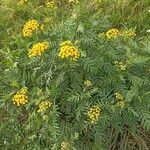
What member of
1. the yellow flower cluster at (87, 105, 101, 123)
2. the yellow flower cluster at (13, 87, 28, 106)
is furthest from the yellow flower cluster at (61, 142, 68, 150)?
the yellow flower cluster at (13, 87, 28, 106)

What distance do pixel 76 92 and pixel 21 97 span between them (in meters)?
0.49

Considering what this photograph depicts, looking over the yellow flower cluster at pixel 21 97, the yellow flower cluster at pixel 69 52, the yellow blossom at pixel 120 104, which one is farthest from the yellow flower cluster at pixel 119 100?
the yellow flower cluster at pixel 21 97

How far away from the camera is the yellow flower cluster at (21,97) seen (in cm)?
405

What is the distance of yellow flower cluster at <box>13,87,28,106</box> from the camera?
405 centimetres

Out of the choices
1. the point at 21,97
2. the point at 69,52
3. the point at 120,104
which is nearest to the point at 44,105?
the point at 21,97

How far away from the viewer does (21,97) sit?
4074 mm

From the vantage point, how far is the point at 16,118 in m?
4.42

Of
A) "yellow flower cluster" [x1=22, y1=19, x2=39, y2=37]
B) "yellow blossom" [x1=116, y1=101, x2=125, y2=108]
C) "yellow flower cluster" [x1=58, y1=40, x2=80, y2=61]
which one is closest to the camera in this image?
"yellow flower cluster" [x1=58, y1=40, x2=80, y2=61]

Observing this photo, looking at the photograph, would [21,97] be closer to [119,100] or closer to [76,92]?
[76,92]

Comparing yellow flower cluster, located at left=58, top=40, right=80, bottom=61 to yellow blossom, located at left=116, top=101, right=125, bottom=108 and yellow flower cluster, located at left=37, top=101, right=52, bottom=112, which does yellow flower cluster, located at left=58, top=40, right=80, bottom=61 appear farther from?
yellow blossom, located at left=116, top=101, right=125, bottom=108

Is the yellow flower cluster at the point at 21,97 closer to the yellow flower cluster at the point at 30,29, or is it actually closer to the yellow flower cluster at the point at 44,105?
the yellow flower cluster at the point at 44,105

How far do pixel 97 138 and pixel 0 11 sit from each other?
9.20 feet

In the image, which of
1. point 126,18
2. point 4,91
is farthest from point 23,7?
point 4,91

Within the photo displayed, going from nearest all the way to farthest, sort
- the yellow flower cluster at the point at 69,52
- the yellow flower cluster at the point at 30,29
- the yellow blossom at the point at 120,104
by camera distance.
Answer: the yellow flower cluster at the point at 69,52, the yellow blossom at the point at 120,104, the yellow flower cluster at the point at 30,29
